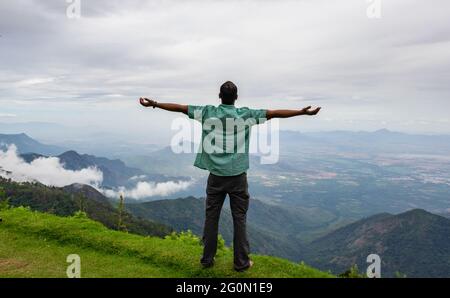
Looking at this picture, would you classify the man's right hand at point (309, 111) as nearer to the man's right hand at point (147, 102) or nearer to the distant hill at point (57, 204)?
the man's right hand at point (147, 102)

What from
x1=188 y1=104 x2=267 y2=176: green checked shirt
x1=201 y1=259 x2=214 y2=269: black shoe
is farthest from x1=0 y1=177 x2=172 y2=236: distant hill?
x1=188 y1=104 x2=267 y2=176: green checked shirt

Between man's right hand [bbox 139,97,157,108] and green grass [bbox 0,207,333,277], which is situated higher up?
man's right hand [bbox 139,97,157,108]

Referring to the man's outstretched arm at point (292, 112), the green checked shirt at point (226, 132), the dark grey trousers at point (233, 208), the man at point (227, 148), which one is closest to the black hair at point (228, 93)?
the man at point (227, 148)

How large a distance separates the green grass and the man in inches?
58.6

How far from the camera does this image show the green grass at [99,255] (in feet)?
29.6

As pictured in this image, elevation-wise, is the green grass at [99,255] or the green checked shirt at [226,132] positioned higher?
the green checked shirt at [226,132]

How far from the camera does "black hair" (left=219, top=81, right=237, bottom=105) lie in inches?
315

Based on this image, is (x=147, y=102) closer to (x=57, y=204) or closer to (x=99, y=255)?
(x=99, y=255)

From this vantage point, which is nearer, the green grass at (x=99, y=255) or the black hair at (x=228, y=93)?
the black hair at (x=228, y=93)

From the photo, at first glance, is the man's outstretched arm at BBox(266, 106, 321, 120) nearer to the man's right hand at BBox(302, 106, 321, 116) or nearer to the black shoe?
the man's right hand at BBox(302, 106, 321, 116)

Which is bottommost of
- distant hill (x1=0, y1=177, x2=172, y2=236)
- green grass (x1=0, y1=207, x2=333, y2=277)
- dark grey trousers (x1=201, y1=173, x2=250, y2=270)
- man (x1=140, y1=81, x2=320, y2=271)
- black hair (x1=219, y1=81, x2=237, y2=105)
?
distant hill (x1=0, y1=177, x2=172, y2=236)

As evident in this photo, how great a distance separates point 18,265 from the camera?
9383 millimetres

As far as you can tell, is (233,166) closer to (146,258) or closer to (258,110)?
(258,110)
